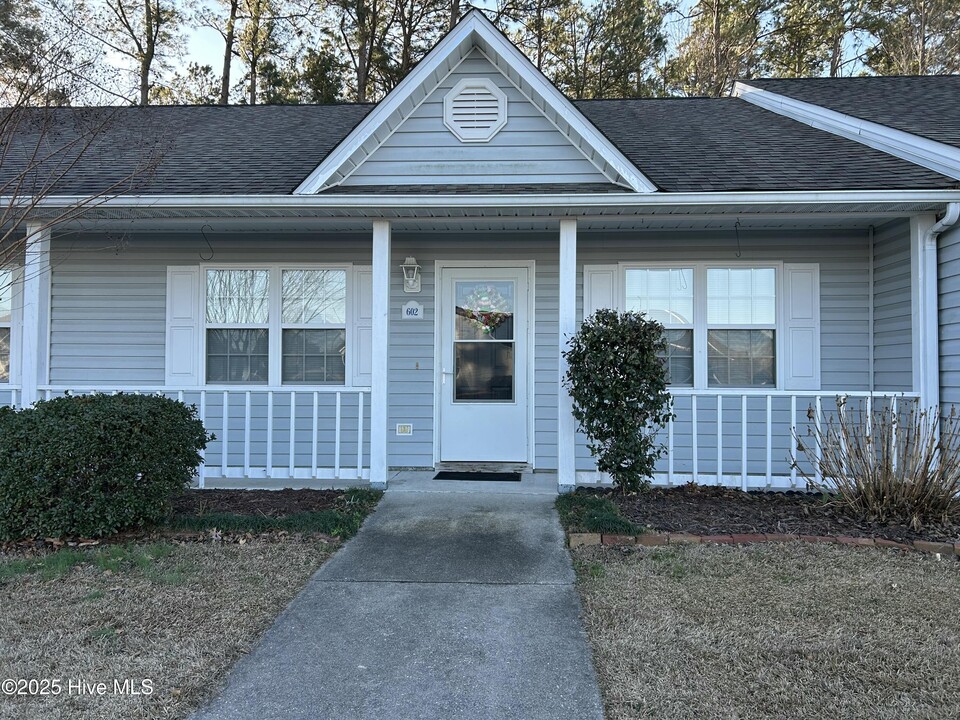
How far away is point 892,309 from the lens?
6.25 meters

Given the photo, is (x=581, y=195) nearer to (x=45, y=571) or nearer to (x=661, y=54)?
(x=45, y=571)

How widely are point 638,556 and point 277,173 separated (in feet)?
15.9

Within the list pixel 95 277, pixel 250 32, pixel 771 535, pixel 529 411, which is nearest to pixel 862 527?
pixel 771 535

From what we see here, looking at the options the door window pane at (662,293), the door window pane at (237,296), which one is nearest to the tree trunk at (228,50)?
the door window pane at (237,296)

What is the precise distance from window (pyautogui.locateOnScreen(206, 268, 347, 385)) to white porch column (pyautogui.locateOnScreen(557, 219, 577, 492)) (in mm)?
2479

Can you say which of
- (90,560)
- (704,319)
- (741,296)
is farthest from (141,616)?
(741,296)

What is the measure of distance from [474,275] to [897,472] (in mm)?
4219

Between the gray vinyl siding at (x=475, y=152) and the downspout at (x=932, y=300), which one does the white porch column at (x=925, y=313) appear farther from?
the gray vinyl siding at (x=475, y=152)

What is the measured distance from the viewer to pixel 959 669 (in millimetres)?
2766

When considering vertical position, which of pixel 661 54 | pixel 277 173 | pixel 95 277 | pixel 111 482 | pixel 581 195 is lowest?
pixel 111 482

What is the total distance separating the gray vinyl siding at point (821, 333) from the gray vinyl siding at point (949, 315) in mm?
980

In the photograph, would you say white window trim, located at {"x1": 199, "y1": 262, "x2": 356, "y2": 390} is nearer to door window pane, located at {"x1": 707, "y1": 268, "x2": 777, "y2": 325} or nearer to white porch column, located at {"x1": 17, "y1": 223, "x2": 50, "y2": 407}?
white porch column, located at {"x1": 17, "y1": 223, "x2": 50, "y2": 407}

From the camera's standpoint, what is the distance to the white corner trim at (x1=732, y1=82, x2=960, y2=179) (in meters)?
5.62

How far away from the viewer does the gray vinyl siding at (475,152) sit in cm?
590
